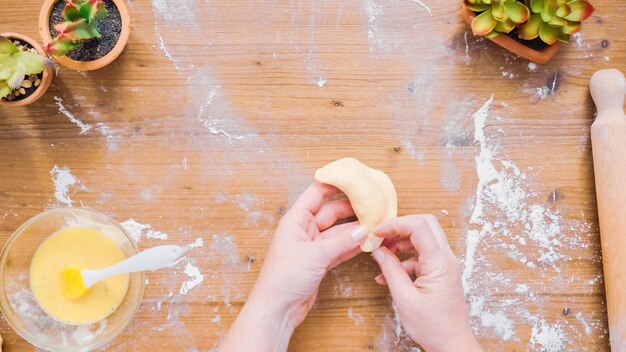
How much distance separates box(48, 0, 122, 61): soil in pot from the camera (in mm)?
1086

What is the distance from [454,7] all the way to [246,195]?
0.50 meters

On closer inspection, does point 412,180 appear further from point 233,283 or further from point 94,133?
point 94,133

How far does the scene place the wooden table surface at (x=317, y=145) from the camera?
114 cm

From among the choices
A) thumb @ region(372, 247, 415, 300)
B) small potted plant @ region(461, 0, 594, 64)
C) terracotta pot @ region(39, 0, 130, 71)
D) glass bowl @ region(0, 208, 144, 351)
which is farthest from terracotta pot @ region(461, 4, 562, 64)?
glass bowl @ region(0, 208, 144, 351)

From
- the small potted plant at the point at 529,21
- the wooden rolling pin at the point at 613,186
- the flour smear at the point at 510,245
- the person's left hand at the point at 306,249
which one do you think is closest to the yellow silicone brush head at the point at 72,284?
the person's left hand at the point at 306,249

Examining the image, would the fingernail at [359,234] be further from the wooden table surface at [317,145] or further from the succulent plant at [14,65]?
A: the succulent plant at [14,65]

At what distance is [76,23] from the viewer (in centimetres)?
100

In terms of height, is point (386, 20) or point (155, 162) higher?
point (386, 20)

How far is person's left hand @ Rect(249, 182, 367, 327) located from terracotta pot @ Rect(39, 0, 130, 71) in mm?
397

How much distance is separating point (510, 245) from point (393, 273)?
0.24 metres

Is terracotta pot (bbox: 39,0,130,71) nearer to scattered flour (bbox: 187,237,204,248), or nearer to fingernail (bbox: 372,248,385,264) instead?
scattered flour (bbox: 187,237,204,248)

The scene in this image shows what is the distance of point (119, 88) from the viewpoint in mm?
1145

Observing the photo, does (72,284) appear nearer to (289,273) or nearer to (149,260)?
(149,260)

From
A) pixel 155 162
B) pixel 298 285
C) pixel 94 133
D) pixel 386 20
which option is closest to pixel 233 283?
pixel 298 285
